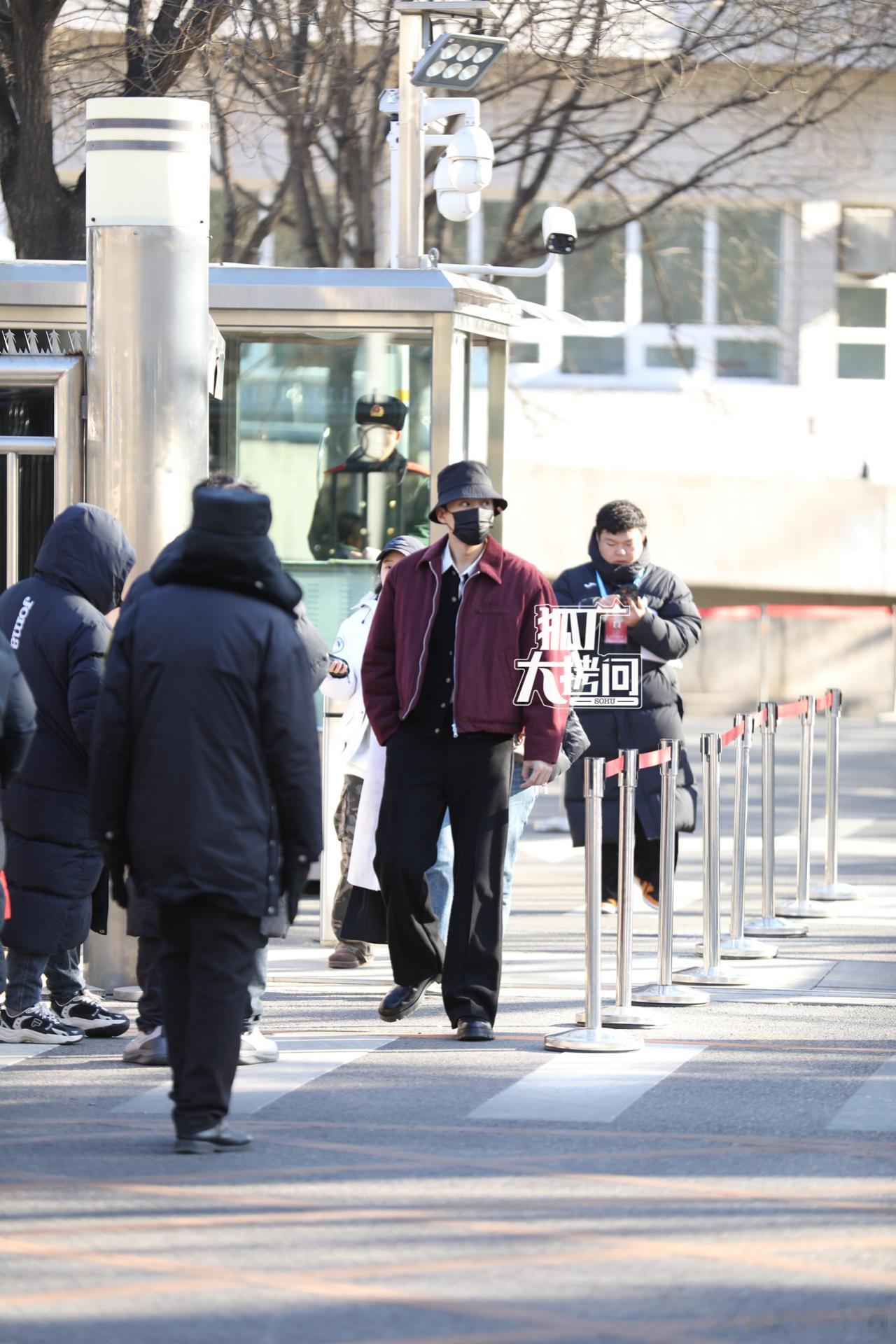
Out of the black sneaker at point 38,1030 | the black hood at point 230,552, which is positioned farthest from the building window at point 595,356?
the black hood at point 230,552

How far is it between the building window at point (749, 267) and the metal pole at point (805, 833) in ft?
51.7

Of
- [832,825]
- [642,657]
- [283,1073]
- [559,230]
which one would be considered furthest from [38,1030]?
[559,230]

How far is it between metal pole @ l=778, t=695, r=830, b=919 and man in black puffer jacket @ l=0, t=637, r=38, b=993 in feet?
18.1

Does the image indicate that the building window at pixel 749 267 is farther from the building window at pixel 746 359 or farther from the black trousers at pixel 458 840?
the black trousers at pixel 458 840

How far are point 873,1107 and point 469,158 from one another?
7.81 meters

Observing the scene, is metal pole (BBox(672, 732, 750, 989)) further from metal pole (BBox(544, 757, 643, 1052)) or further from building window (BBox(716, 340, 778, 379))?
building window (BBox(716, 340, 778, 379))

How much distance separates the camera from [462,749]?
26.1 ft

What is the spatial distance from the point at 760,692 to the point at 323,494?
12.7 m

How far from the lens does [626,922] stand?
27.0ft

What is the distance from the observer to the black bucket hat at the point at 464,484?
26.2 ft

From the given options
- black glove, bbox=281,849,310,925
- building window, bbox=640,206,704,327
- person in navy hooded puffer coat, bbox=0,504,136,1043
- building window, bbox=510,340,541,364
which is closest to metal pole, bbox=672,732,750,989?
person in navy hooded puffer coat, bbox=0,504,136,1043

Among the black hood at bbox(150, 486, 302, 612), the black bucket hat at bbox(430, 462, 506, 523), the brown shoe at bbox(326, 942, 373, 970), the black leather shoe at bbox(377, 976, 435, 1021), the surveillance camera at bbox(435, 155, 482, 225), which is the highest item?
the surveillance camera at bbox(435, 155, 482, 225)

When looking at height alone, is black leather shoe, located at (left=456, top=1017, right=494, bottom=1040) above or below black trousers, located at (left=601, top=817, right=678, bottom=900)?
below

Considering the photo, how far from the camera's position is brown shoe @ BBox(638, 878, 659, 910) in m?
10.9
